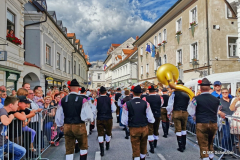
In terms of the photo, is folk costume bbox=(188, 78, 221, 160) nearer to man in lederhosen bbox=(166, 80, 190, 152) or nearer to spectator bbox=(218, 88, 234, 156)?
spectator bbox=(218, 88, 234, 156)

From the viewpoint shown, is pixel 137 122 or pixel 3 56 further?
pixel 3 56

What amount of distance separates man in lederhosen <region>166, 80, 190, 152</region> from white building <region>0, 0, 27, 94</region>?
7223 millimetres

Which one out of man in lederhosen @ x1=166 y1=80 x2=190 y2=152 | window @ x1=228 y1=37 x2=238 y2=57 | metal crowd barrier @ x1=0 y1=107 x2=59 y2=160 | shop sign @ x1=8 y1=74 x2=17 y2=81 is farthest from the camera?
window @ x1=228 y1=37 x2=238 y2=57

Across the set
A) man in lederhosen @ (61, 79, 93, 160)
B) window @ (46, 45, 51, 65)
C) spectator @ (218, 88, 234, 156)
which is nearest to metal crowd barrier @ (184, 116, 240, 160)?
spectator @ (218, 88, 234, 156)

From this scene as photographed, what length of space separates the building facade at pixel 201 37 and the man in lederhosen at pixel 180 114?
26.9 ft

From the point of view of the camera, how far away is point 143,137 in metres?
4.48

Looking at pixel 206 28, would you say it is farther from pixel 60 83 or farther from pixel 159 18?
pixel 60 83

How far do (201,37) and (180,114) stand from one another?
11724 millimetres

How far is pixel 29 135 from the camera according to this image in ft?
16.1

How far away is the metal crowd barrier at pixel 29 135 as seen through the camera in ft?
12.8

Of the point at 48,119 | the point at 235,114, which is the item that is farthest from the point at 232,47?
the point at 48,119

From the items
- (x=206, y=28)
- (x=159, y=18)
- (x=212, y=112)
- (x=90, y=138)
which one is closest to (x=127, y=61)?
(x=159, y=18)

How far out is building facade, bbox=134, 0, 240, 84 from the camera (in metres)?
15.0

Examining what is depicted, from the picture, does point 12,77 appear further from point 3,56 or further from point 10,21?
point 10,21
